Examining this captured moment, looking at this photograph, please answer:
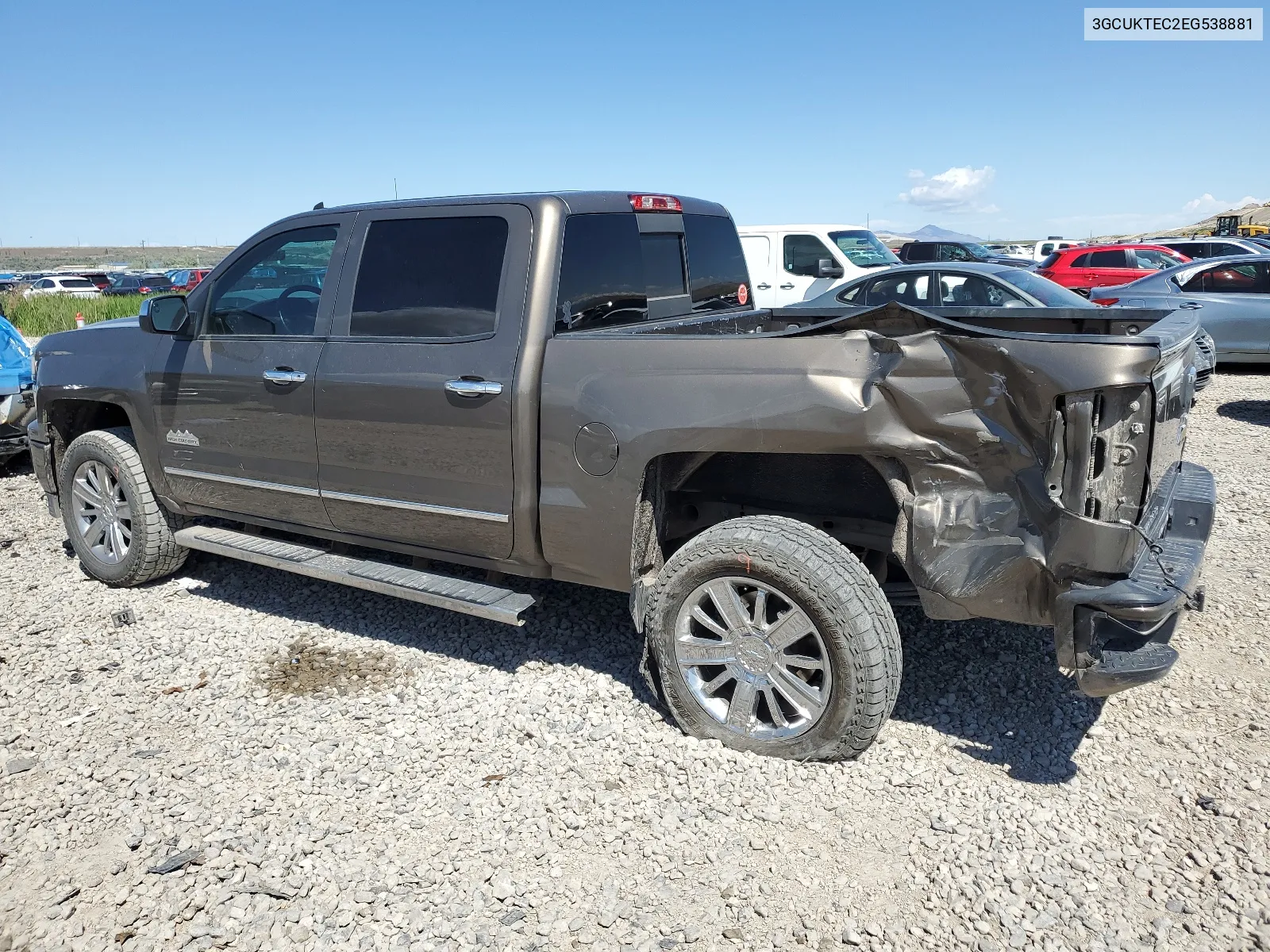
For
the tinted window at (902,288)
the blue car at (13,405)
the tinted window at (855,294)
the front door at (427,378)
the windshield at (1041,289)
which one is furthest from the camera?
the tinted window at (855,294)

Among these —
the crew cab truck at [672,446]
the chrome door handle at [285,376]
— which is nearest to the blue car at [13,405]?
the crew cab truck at [672,446]

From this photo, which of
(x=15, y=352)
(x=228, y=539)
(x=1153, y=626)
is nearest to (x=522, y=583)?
(x=228, y=539)

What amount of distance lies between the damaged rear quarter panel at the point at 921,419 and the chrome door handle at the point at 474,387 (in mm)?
297

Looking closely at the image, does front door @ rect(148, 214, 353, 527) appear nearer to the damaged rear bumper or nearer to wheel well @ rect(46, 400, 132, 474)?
wheel well @ rect(46, 400, 132, 474)

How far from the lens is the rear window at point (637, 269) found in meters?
3.93

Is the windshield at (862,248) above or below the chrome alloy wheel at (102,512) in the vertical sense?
above

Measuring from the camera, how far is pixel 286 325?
455cm

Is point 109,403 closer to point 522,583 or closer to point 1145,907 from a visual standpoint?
point 522,583

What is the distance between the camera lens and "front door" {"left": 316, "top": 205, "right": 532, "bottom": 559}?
12.5 feet

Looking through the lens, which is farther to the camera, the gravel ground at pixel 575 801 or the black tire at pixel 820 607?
the black tire at pixel 820 607

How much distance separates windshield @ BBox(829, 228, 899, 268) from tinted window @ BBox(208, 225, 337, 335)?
398 inches

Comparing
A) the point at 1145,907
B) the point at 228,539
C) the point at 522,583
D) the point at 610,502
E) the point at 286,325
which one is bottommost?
the point at 1145,907

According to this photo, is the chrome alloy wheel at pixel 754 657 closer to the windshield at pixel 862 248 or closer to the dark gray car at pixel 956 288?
the dark gray car at pixel 956 288

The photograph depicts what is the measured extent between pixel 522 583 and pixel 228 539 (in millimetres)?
1497
